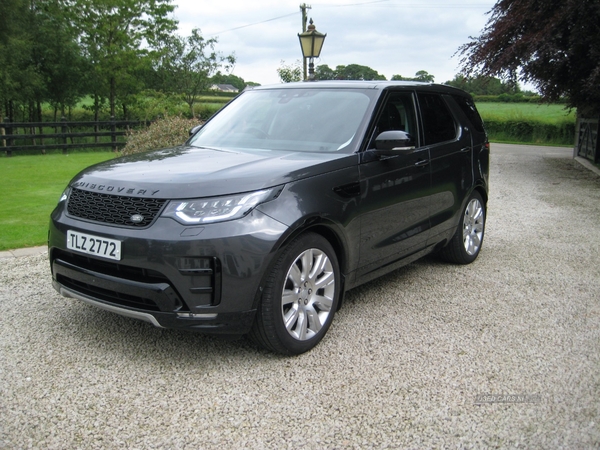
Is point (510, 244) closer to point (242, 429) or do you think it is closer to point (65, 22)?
point (242, 429)

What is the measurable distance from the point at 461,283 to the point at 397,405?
2.58 metres

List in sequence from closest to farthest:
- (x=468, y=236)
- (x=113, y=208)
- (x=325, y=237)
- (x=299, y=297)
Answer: (x=113, y=208) → (x=299, y=297) → (x=325, y=237) → (x=468, y=236)

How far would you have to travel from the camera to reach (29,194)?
36.7ft

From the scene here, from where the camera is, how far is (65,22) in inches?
1156

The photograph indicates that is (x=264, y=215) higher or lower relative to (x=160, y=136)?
lower

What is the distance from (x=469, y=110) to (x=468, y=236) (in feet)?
4.36

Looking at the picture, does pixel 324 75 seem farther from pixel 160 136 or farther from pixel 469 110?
pixel 469 110

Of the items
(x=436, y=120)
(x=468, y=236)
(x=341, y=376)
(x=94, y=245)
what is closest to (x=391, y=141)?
(x=436, y=120)

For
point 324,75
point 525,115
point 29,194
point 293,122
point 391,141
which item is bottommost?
point 29,194

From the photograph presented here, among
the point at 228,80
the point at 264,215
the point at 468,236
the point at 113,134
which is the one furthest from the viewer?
the point at 228,80

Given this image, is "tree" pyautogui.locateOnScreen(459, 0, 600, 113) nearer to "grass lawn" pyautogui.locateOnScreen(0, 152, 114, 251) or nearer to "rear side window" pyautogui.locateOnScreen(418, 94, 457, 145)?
"rear side window" pyautogui.locateOnScreen(418, 94, 457, 145)

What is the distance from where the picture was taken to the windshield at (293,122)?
443cm

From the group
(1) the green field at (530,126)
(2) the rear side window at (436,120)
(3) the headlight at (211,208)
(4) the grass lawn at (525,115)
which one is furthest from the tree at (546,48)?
(4) the grass lawn at (525,115)

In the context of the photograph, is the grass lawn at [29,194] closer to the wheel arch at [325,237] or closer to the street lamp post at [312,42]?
the wheel arch at [325,237]
